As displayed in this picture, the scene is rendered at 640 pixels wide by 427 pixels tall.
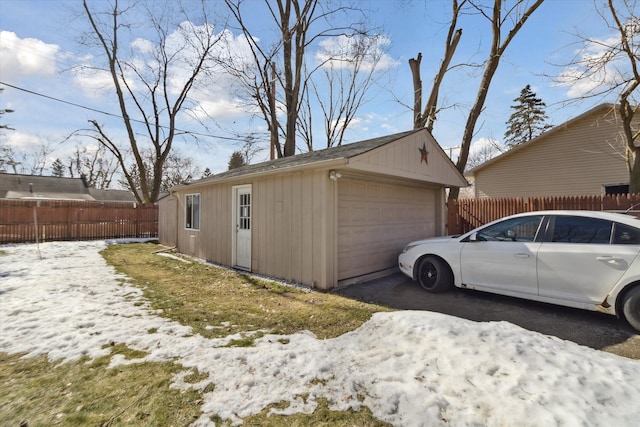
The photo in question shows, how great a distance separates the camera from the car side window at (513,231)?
175 inches

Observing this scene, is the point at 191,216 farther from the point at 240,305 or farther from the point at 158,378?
the point at 158,378

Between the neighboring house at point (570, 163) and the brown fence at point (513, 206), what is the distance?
16.8 ft

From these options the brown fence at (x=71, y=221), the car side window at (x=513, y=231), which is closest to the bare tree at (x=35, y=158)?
the brown fence at (x=71, y=221)

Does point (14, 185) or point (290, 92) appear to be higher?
point (290, 92)

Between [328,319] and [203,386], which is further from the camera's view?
[328,319]

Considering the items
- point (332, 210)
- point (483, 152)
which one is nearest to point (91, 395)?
point (332, 210)

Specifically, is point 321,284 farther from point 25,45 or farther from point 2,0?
point 25,45

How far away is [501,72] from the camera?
37.1 ft

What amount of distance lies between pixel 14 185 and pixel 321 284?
116 feet

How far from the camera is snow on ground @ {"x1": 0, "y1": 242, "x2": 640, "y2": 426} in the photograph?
2.08m

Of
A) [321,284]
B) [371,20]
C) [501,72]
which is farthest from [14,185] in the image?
[501,72]

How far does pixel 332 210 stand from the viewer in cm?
559

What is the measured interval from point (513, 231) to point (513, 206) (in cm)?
593

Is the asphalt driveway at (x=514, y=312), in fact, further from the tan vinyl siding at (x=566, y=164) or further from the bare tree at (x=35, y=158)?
the bare tree at (x=35, y=158)
